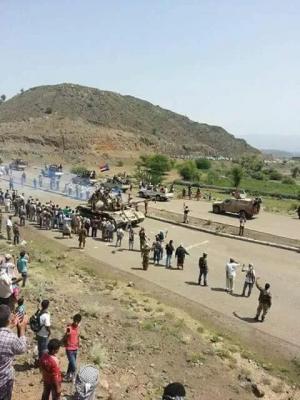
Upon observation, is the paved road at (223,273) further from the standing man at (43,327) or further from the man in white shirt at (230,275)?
the standing man at (43,327)

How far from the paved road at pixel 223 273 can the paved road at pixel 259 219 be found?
4.35 m

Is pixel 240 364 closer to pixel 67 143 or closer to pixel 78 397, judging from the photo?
pixel 78 397

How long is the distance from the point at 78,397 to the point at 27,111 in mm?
114748

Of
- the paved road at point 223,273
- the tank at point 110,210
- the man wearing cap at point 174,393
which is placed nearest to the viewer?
the man wearing cap at point 174,393

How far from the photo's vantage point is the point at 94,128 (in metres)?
101

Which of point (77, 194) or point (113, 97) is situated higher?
point (113, 97)

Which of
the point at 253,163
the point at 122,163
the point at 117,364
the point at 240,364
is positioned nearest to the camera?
the point at 117,364

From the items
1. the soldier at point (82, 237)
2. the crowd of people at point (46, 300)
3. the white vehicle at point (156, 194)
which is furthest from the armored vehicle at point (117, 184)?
the soldier at point (82, 237)

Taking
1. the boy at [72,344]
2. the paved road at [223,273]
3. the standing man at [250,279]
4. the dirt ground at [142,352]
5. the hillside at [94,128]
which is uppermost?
the hillside at [94,128]

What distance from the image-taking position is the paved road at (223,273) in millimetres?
16188

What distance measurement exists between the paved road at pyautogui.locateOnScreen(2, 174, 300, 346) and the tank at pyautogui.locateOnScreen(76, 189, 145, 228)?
4.24 feet

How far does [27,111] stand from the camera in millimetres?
116375

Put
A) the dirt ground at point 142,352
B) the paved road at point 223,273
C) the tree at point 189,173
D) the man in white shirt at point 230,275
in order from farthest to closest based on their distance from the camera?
the tree at point 189,173
the man in white shirt at point 230,275
the paved road at point 223,273
the dirt ground at point 142,352

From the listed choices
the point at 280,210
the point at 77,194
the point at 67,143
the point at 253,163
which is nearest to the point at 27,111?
the point at 67,143
